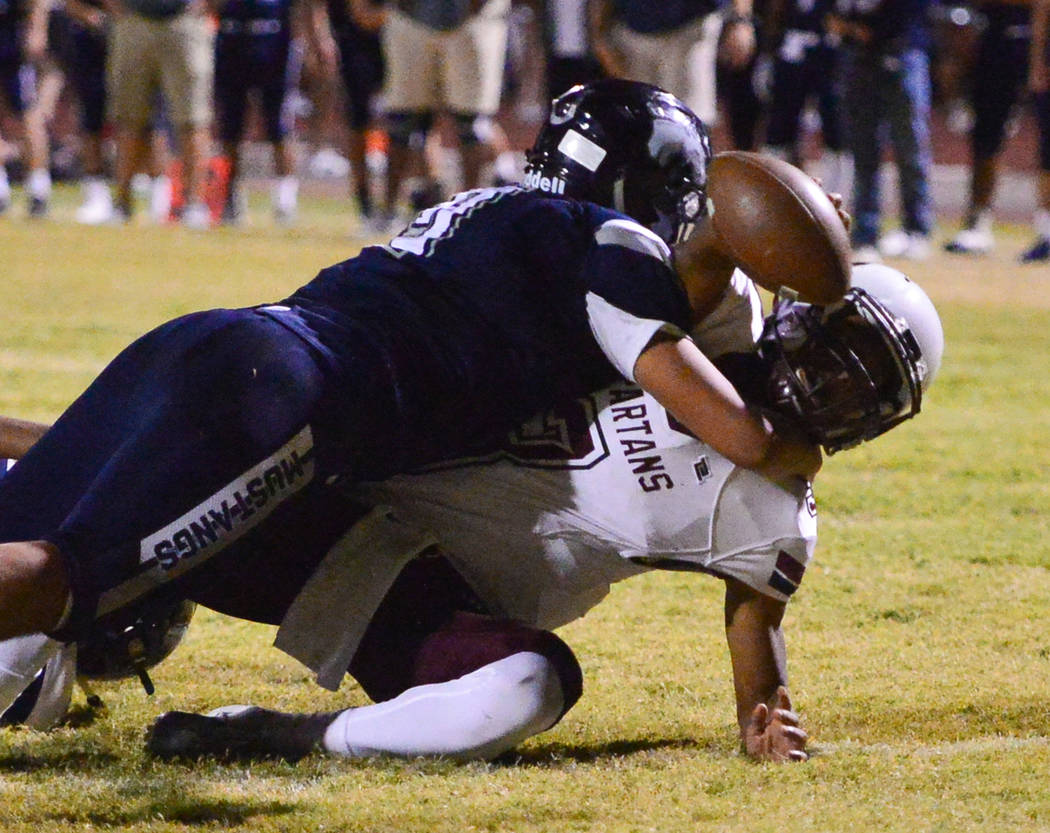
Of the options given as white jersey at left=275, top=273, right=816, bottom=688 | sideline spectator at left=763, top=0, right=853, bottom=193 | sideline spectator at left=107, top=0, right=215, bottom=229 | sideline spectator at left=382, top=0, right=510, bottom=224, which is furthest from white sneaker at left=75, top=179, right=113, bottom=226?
white jersey at left=275, top=273, right=816, bottom=688

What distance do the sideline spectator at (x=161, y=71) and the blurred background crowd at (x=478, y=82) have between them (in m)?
0.01

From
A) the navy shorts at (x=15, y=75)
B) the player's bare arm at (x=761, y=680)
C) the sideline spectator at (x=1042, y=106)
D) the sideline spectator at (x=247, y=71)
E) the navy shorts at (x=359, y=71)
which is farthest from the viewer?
the navy shorts at (x=15, y=75)

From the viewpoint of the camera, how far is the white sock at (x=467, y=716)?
2674 mm

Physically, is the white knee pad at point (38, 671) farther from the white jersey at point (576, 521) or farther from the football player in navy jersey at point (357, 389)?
the white jersey at point (576, 521)

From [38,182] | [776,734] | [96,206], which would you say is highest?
[776,734]

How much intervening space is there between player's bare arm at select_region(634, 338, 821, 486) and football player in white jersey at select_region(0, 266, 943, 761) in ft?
0.33

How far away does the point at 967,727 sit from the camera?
115 inches

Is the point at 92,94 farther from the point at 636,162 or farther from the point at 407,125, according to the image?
the point at 636,162

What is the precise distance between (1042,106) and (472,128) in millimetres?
2964

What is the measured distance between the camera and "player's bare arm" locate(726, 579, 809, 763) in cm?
269

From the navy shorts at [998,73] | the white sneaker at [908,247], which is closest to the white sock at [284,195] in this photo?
the white sneaker at [908,247]

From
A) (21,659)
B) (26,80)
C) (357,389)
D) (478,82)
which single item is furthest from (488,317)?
(26,80)

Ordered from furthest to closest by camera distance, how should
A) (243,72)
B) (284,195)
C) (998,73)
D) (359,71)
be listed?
(284,195) → (243,72) → (359,71) → (998,73)

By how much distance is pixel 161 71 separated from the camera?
34.1 feet
